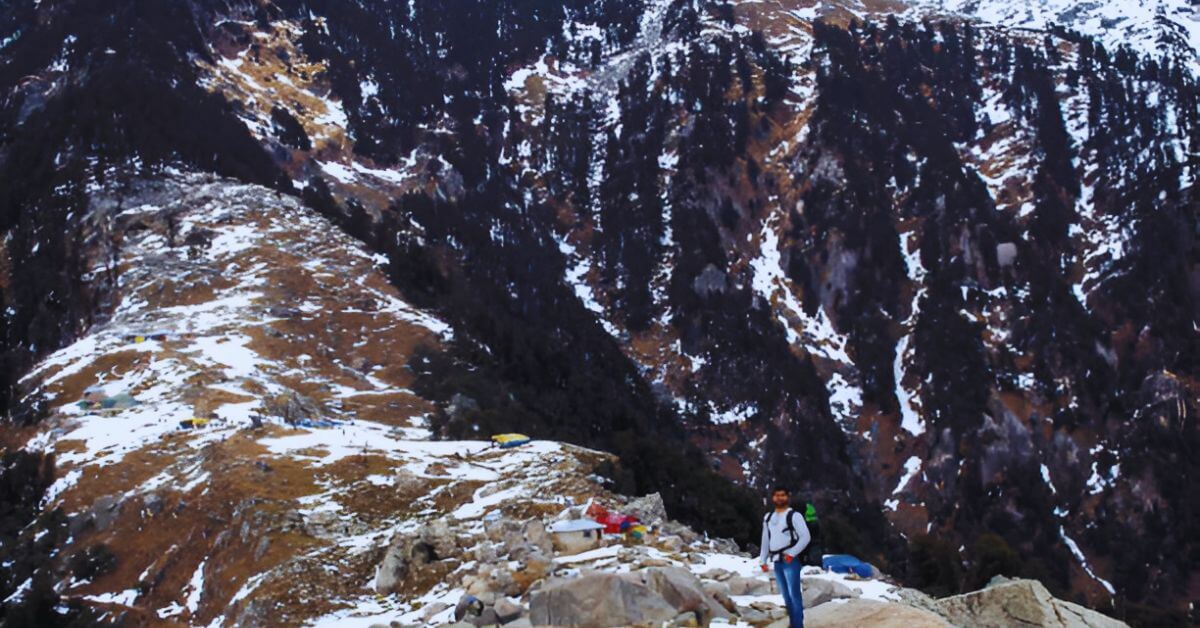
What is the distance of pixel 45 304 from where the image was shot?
98000 millimetres

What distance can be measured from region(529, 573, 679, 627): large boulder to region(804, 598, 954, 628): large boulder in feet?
10.7

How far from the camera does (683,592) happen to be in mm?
20969

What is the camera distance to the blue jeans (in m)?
17.3

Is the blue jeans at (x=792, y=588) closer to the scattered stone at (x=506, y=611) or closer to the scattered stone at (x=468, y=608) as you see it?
the scattered stone at (x=506, y=611)

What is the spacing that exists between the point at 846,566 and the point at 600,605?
10.7 meters

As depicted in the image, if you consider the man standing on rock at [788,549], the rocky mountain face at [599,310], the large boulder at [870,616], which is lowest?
the rocky mountain face at [599,310]

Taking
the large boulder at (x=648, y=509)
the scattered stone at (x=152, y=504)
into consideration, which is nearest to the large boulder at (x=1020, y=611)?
the large boulder at (x=648, y=509)

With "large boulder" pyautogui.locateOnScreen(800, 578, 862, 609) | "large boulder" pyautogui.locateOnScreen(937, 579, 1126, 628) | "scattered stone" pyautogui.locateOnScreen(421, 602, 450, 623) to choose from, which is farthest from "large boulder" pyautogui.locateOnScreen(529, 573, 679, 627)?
"large boulder" pyautogui.locateOnScreen(937, 579, 1126, 628)

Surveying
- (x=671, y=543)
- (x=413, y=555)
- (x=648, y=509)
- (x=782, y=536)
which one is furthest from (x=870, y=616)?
(x=648, y=509)

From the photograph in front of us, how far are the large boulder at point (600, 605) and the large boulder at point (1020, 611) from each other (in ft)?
19.6

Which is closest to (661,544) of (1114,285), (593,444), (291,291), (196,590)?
(196,590)

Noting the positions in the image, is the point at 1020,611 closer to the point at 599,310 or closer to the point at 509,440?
the point at 509,440

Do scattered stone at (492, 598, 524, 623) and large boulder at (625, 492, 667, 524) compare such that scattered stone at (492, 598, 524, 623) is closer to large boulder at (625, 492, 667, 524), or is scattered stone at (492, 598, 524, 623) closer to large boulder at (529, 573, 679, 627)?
large boulder at (529, 573, 679, 627)

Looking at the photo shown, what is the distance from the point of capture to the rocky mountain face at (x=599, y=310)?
2628 inches
